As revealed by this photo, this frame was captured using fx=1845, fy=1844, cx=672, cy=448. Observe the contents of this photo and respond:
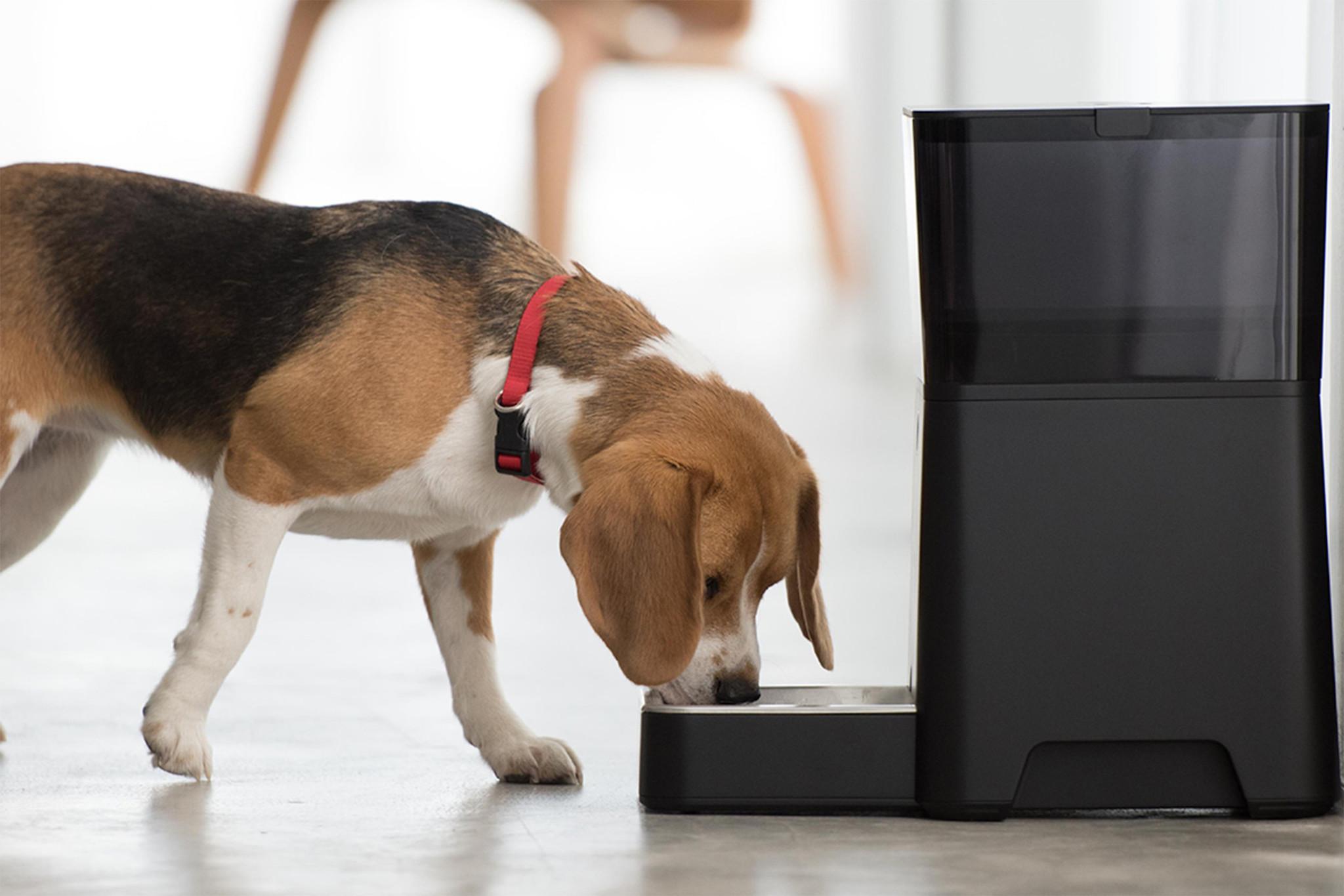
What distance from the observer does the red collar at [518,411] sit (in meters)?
2.21

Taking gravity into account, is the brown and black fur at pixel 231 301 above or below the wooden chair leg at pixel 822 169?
below

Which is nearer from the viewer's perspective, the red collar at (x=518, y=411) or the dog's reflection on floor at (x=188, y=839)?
the dog's reflection on floor at (x=188, y=839)

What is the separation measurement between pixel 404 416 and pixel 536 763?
1.56 ft

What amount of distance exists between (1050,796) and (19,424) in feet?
4.55

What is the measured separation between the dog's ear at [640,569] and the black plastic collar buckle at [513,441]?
176mm

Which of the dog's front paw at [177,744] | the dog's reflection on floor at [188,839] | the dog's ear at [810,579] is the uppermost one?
the dog's ear at [810,579]

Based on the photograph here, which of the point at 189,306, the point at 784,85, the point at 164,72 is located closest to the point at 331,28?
the point at 164,72

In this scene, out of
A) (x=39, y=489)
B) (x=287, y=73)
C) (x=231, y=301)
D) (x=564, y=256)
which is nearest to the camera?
(x=231, y=301)

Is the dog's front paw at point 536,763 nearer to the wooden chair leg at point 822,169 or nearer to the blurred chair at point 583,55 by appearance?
the blurred chair at point 583,55

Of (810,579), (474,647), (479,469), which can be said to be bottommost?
(474,647)

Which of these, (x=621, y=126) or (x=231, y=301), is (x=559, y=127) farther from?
(x=231, y=301)

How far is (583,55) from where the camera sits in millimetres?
7012

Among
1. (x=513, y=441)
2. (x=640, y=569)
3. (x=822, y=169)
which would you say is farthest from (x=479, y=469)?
(x=822, y=169)

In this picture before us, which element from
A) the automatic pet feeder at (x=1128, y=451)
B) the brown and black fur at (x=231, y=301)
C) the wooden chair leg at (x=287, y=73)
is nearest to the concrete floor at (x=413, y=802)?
the automatic pet feeder at (x=1128, y=451)
